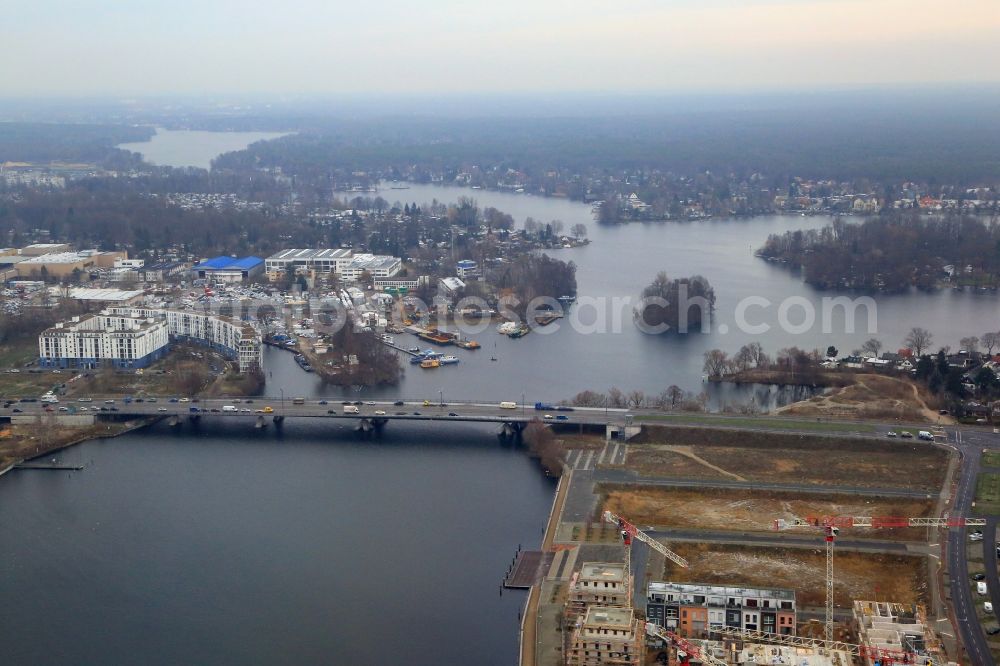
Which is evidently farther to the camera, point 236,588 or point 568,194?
point 568,194

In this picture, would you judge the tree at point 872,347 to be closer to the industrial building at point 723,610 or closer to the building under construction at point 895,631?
the building under construction at point 895,631

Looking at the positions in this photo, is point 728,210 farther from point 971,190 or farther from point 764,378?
point 764,378

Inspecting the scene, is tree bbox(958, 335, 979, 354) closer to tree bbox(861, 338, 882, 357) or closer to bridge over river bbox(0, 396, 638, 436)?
tree bbox(861, 338, 882, 357)

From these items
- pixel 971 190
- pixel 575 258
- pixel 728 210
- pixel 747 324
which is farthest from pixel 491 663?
pixel 971 190

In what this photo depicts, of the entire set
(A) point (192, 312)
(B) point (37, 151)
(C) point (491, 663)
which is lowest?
(C) point (491, 663)

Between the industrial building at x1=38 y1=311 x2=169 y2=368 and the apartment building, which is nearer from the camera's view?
the apartment building

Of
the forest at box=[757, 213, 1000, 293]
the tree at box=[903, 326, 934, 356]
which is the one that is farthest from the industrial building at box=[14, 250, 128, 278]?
the tree at box=[903, 326, 934, 356]
